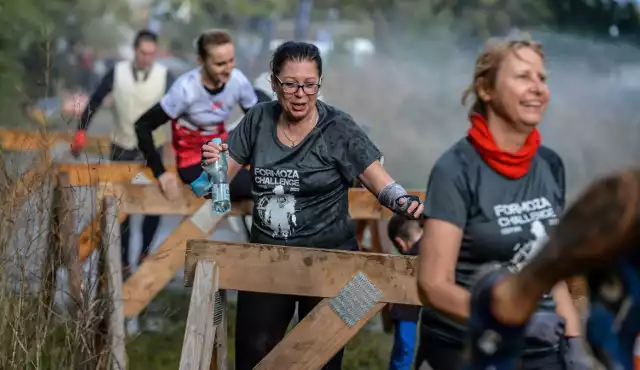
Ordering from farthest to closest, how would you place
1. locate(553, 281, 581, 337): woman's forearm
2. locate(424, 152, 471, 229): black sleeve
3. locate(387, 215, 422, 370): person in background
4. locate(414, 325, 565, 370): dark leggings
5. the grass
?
1. the grass
2. locate(387, 215, 422, 370): person in background
3. locate(553, 281, 581, 337): woman's forearm
4. locate(414, 325, 565, 370): dark leggings
5. locate(424, 152, 471, 229): black sleeve

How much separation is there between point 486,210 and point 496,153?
0.16 m

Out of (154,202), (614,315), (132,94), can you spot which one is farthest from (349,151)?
(132,94)

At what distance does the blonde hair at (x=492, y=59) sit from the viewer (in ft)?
11.3

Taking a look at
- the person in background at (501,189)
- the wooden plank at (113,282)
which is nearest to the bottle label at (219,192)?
the wooden plank at (113,282)

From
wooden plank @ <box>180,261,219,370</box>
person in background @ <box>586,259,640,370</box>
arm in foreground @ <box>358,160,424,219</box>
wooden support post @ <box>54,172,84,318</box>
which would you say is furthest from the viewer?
wooden support post @ <box>54,172,84,318</box>

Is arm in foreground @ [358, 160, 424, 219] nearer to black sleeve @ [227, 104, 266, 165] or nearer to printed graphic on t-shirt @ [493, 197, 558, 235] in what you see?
black sleeve @ [227, 104, 266, 165]

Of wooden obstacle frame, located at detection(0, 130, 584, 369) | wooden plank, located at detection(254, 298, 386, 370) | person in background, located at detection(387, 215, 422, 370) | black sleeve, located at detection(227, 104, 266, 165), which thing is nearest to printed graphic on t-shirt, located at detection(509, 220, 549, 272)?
wooden obstacle frame, located at detection(0, 130, 584, 369)

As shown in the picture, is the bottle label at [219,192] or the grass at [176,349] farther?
the grass at [176,349]

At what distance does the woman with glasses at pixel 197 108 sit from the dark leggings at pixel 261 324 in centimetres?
192

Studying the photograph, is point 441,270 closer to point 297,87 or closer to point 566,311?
point 566,311

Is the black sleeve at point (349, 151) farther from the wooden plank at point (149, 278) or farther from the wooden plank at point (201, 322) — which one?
the wooden plank at point (149, 278)

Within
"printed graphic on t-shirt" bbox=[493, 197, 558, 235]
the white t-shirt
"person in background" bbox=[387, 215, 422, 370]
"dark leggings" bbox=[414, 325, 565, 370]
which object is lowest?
"person in background" bbox=[387, 215, 422, 370]

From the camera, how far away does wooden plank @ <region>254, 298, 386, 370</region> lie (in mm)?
4484

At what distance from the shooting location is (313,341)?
14.8 feet
